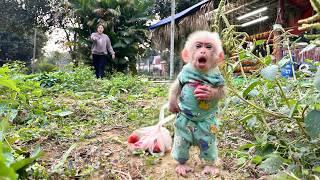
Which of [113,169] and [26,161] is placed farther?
[113,169]

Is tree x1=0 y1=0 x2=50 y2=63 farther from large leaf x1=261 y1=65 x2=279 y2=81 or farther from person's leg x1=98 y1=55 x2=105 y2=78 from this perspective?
large leaf x1=261 y1=65 x2=279 y2=81

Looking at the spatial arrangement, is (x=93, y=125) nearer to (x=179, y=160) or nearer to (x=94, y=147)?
(x=94, y=147)

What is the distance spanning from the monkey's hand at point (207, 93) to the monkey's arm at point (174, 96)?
17cm

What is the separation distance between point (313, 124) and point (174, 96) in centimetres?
87

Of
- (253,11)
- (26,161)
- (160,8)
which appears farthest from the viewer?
(160,8)

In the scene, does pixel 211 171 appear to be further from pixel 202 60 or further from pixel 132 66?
pixel 132 66

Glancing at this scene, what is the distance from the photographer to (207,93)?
2.39 meters

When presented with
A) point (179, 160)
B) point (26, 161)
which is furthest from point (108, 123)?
point (26, 161)

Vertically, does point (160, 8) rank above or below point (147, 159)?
above

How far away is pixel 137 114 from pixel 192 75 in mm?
2122

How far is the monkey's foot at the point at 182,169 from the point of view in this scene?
2.52 meters

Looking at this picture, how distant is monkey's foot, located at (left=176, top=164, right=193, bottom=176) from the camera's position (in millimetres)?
2516

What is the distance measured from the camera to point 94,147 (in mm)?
3062

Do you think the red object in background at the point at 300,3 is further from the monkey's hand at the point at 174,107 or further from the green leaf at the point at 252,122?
the monkey's hand at the point at 174,107
